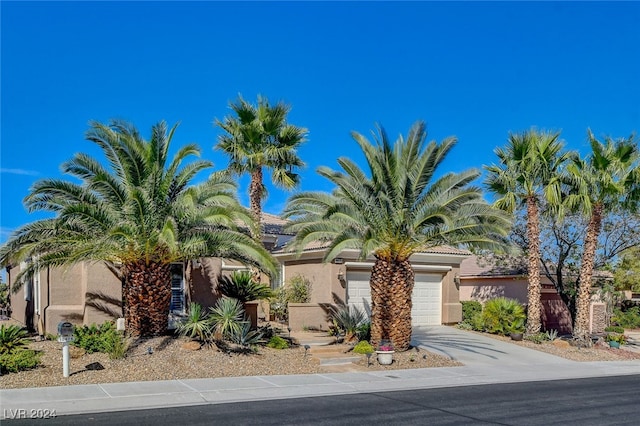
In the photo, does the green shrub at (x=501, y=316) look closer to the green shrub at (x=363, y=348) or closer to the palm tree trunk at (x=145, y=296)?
the green shrub at (x=363, y=348)

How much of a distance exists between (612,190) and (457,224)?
25.5ft

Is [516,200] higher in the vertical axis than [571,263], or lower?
higher

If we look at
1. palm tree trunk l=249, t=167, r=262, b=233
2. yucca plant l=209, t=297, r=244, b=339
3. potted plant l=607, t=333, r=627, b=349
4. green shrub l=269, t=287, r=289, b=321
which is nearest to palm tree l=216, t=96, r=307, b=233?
palm tree trunk l=249, t=167, r=262, b=233

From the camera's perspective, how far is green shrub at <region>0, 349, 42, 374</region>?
12.8 meters

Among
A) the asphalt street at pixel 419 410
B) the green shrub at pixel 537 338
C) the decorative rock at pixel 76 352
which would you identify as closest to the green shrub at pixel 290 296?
the green shrub at pixel 537 338

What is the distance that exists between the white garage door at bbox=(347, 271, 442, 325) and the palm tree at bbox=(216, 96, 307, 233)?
5.11m

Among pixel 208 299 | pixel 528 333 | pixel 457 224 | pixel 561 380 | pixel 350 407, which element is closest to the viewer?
pixel 350 407

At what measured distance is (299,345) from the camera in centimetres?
1856

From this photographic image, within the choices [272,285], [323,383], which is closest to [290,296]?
[272,285]

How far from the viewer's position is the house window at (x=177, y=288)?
20.5 meters

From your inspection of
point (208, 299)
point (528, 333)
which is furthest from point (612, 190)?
point (208, 299)

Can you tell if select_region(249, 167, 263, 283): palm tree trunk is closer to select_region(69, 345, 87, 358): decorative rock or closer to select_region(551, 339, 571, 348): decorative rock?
select_region(69, 345, 87, 358): decorative rock

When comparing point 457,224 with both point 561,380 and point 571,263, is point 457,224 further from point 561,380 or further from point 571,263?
point 571,263

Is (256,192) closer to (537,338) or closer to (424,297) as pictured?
(424,297)
